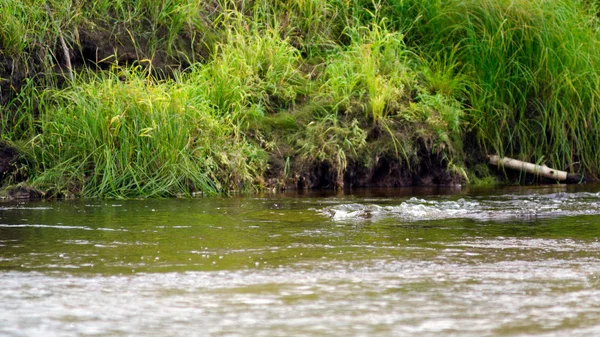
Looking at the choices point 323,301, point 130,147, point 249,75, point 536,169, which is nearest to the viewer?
point 323,301

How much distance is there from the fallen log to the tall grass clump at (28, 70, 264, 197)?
9.06ft

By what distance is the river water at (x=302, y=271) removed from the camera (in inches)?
112

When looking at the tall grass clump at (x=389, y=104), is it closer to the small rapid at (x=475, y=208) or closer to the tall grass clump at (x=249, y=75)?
the tall grass clump at (x=249, y=75)

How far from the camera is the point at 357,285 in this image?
3432 millimetres

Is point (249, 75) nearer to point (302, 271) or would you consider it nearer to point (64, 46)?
point (64, 46)

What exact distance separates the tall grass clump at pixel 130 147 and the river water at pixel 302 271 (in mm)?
1216

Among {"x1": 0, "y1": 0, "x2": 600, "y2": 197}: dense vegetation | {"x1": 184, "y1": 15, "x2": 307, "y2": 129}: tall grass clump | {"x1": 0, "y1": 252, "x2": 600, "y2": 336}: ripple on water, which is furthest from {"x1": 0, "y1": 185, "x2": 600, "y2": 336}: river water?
{"x1": 184, "y1": 15, "x2": 307, "y2": 129}: tall grass clump

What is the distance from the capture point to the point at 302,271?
373 centimetres

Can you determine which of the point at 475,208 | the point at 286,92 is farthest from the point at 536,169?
the point at 475,208

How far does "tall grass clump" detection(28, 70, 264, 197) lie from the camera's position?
761 cm

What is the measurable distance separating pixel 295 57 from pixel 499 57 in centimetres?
206

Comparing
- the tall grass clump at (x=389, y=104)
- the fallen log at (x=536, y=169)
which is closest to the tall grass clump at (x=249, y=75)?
the tall grass clump at (x=389, y=104)

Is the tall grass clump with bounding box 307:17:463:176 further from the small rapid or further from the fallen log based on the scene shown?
the small rapid

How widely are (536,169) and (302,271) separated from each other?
239 inches
